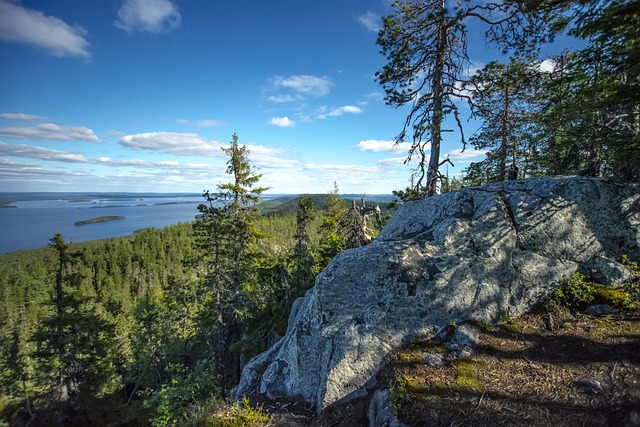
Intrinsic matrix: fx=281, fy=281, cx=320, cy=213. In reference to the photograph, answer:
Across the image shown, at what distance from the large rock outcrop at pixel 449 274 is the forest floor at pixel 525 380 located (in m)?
0.35

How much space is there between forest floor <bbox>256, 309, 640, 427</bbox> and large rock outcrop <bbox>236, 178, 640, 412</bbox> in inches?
13.8

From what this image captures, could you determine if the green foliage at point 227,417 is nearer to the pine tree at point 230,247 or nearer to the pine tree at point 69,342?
the pine tree at point 230,247

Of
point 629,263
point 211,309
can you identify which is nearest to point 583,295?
point 629,263

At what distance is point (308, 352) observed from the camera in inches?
217

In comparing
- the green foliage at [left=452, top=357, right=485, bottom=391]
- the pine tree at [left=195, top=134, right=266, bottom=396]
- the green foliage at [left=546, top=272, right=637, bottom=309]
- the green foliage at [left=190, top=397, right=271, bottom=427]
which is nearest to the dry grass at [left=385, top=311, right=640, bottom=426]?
the green foliage at [left=452, top=357, right=485, bottom=391]

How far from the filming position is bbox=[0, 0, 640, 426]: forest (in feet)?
19.4

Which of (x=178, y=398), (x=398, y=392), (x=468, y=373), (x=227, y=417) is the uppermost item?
(x=468, y=373)

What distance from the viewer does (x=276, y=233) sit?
933 inches

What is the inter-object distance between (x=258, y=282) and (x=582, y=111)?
65.8 feet

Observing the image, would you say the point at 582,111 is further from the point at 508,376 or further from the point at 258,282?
the point at 258,282

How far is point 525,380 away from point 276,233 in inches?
814

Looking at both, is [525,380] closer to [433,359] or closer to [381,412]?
[433,359]

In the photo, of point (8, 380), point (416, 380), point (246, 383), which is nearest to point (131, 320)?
point (8, 380)

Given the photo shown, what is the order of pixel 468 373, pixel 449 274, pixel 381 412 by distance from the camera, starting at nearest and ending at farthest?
1. pixel 381 412
2. pixel 468 373
3. pixel 449 274
